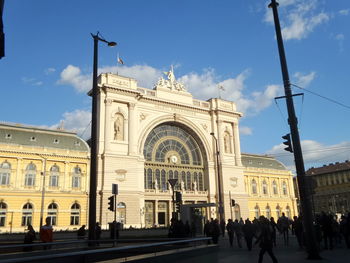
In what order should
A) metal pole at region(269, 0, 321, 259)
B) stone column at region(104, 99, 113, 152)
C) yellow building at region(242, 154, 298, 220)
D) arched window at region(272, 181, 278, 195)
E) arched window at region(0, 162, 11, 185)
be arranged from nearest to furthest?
metal pole at region(269, 0, 321, 259) < arched window at region(0, 162, 11, 185) < stone column at region(104, 99, 113, 152) < yellow building at region(242, 154, 298, 220) < arched window at region(272, 181, 278, 195)

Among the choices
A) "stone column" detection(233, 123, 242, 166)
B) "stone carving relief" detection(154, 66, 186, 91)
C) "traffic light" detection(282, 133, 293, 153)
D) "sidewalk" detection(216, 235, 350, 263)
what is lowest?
"sidewalk" detection(216, 235, 350, 263)

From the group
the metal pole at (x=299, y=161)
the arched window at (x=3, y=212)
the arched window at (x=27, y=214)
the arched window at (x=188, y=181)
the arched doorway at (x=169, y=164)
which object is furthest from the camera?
the arched window at (x=188, y=181)

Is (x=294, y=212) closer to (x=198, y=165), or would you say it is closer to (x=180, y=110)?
(x=198, y=165)

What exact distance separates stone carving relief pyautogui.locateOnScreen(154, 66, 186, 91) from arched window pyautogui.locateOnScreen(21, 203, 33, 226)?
27272 mm

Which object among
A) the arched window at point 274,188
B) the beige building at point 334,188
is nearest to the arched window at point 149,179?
the arched window at point 274,188

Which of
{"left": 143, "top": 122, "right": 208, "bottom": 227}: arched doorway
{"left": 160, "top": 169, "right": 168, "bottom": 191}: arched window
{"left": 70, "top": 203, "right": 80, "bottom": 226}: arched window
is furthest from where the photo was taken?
{"left": 160, "top": 169, "right": 168, "bottom": 191}: arched window

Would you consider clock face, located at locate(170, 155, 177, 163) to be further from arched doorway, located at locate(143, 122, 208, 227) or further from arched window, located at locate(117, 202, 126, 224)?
arched window, located at locate(117, 202, 126, 224)

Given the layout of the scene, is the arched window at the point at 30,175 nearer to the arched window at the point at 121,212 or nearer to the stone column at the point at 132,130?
the arched window at the point at 121,212

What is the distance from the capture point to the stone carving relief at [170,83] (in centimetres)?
5708

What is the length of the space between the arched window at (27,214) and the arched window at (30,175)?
2652mm

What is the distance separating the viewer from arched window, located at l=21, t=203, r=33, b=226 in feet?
135

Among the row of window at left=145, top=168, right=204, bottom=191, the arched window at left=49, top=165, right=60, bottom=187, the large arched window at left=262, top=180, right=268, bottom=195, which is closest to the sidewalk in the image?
the arched window at left=49, top=165, right=60, bottom=187

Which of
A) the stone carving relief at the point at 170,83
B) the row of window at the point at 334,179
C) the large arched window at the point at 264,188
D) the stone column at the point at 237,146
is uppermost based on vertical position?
the stone carving relief at the point at 170,83

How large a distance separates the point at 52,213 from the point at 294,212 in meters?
53.7
